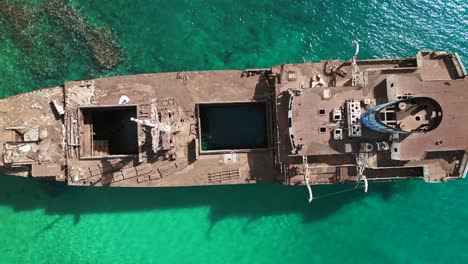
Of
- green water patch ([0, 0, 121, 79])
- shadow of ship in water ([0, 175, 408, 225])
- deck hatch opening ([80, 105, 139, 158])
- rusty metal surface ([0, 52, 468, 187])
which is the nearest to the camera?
rusty metal surface ([0, 52, 468, 187])

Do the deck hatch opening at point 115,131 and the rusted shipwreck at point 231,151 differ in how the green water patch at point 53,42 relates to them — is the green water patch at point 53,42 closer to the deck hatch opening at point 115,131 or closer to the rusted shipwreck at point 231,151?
the deck hatch opening at point 115,131

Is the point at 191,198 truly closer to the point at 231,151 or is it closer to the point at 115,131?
the point at 231,151

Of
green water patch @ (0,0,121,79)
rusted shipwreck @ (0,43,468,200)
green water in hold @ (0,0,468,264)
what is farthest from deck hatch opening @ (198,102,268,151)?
green water patch @ (0,0,121,79)

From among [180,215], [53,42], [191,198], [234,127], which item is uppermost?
[53,42]

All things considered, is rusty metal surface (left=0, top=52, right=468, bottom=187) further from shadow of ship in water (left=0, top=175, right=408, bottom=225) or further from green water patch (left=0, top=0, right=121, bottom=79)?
green water patch (left=0, top=0, right=121, bottom=79)

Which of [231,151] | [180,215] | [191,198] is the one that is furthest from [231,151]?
[180,215]
